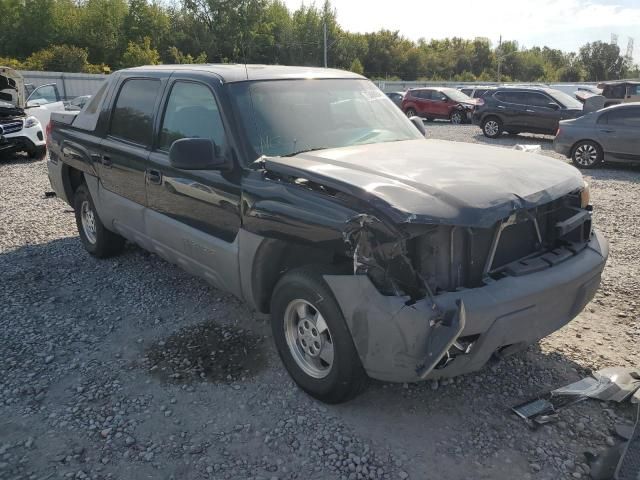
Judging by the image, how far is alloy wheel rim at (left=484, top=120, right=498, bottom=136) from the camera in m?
16.9

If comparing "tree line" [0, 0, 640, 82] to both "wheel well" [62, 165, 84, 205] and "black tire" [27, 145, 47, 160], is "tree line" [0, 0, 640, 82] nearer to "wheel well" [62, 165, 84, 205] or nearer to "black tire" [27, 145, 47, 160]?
"black tire" [27, 145, 47, 160]

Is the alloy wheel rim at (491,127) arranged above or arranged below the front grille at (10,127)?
below

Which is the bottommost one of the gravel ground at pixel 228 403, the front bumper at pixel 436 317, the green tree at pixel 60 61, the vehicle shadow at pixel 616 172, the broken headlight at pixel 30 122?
the gravel ground at pixel 228 403

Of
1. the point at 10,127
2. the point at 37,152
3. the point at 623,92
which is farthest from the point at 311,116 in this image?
the point at 623,92

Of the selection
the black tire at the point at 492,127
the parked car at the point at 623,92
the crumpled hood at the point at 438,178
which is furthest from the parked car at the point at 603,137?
the parked car at the point at 623,92

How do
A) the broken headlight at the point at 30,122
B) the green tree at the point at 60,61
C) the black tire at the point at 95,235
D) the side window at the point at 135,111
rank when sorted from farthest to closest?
the green tree at the point at 60,61
the broken headlight at the point at 30,122
the black tire at the point at 95,235
the side window at the point at 135,111

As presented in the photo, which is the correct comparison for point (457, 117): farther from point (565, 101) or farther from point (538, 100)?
point (565, 101)

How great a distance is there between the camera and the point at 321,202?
9.53 feet

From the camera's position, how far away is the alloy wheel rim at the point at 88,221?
5676 mm

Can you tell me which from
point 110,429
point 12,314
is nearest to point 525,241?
point 110,429

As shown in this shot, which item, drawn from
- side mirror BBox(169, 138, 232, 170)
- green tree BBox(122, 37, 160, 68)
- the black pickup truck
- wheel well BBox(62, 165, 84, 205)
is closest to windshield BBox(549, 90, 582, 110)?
the black pickup truck

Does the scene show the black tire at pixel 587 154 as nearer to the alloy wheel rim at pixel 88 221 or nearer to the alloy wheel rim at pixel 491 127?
the alloy wheel rim at pixel 491 127

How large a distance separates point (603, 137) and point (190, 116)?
984 cm

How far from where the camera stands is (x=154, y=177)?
4.23 meters
